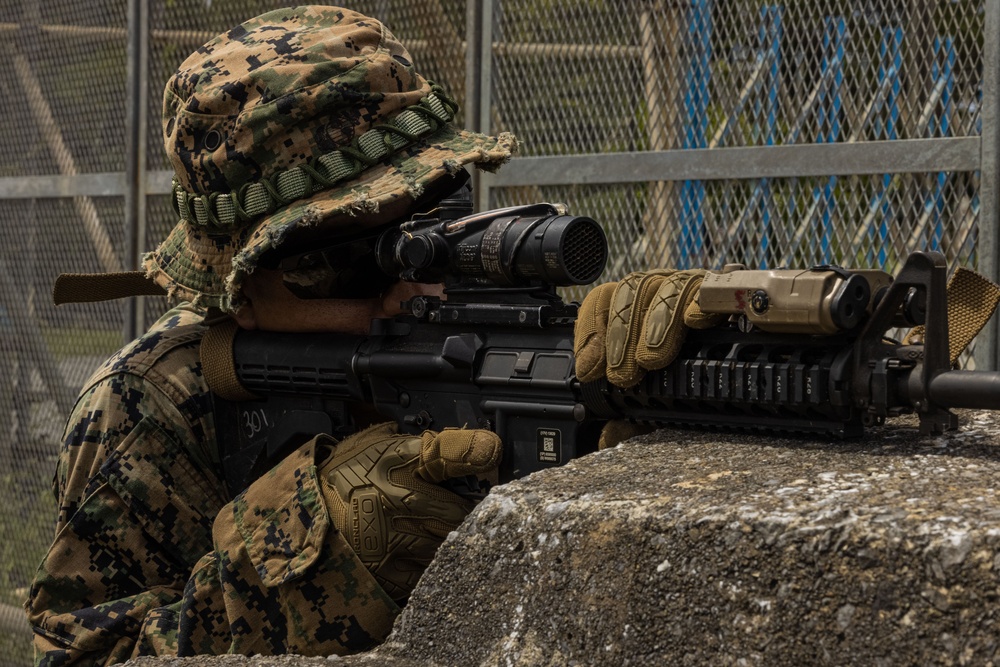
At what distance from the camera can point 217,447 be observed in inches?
109

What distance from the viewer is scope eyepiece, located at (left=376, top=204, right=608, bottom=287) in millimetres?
2164

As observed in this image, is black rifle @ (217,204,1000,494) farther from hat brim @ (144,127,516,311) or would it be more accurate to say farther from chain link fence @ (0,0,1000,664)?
chain link fence @ (0,0,1000,664)

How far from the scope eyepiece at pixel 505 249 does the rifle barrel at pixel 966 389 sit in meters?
0.66

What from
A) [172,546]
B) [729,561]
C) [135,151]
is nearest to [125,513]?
[172,546]

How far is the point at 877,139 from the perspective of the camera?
9.86ft

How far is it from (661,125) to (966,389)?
182 centimetres

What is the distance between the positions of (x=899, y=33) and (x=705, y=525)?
1805mm

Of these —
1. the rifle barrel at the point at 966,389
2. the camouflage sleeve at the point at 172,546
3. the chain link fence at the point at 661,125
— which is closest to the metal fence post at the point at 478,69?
the chain link fence at the point at 661,125

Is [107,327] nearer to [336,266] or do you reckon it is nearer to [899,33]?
[336,266]

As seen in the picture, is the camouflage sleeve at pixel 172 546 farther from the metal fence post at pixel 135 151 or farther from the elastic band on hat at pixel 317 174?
the metal fence post at pixel 135 151

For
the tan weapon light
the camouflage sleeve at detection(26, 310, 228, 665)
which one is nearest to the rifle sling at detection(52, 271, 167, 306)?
the camouflage sleeve at detection(26, 310, 228, 665)

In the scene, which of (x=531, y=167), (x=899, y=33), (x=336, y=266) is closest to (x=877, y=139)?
(x=899, y=33)

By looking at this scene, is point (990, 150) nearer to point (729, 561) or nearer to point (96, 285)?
point (729, 561)

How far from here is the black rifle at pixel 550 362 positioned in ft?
5.77
